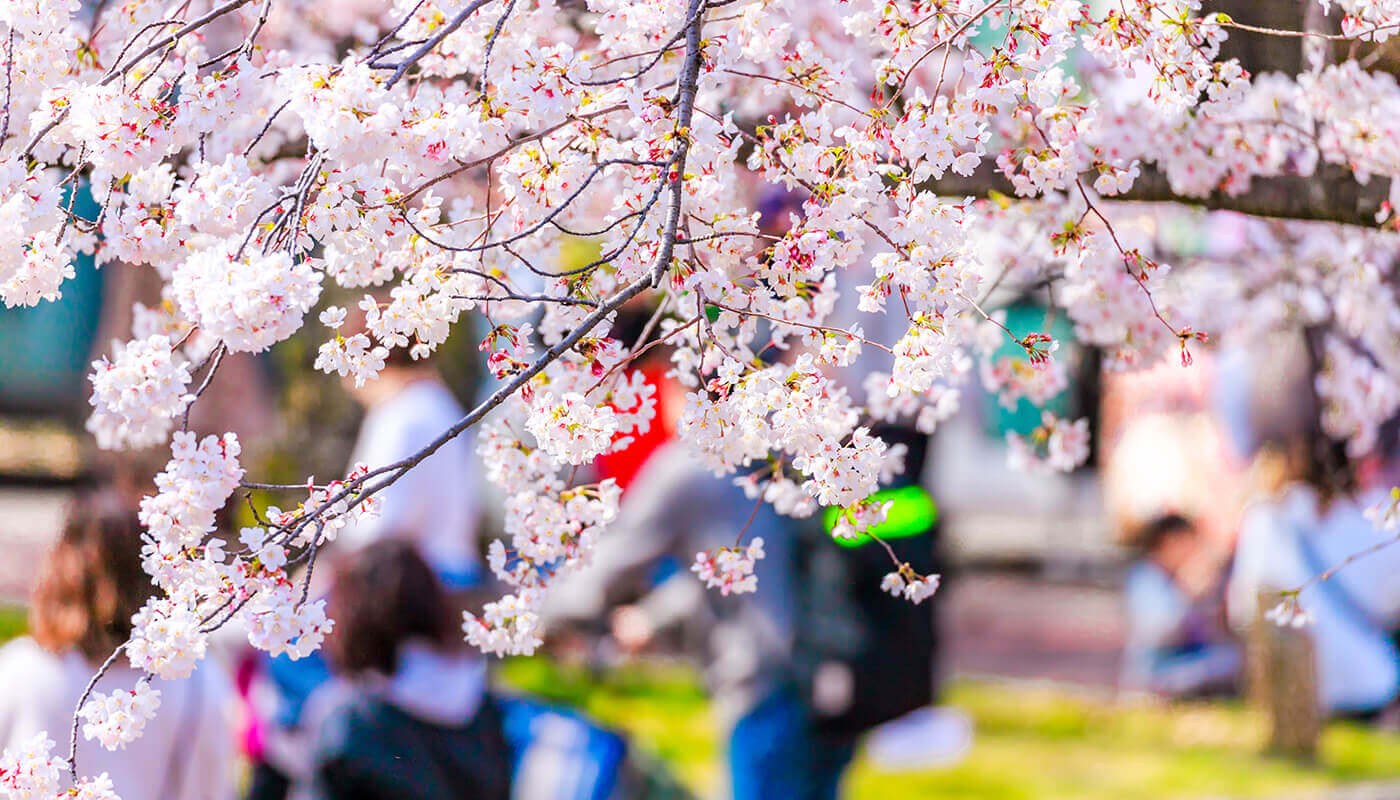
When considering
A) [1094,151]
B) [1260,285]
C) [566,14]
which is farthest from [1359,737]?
[566,14]

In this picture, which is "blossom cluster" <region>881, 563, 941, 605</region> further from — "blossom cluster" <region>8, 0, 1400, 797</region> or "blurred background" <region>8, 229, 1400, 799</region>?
"blurred background" <region>8, 229, 1400, 799</region>

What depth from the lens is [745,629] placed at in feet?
11.9

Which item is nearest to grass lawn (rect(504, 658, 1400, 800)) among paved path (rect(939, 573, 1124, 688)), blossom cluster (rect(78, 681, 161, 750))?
paved path (rect(939, 573, 1124, 688))

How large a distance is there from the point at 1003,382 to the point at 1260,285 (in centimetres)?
112

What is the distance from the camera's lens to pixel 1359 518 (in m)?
5.13

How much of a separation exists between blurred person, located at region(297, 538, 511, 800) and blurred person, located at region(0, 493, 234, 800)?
27 centimetres

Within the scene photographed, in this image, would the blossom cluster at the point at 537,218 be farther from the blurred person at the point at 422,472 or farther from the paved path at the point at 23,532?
the paved path at the point at 23,532

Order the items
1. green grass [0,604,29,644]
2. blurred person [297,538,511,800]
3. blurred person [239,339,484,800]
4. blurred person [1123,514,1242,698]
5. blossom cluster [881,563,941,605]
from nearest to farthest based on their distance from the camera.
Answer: blossom cluster [881,563,941,605], blurred person [297,538,511,800], blurred person [239,339,484,800], blurred person [1123,514,1242,698], green grass [0,604,29,644]

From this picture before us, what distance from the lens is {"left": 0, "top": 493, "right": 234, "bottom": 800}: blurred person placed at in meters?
2.63

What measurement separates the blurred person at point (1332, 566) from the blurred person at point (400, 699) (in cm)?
324

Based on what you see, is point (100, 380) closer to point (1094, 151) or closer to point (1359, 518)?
point (1094, 151)

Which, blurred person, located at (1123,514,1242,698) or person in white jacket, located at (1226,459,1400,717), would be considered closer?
person in white jacket, located at (1226,459,1400,717)

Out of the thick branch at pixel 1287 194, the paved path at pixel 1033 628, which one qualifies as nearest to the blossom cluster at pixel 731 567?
the thick branch at pixel 1287 194

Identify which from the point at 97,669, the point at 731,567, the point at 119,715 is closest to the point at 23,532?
the point at 97,669
